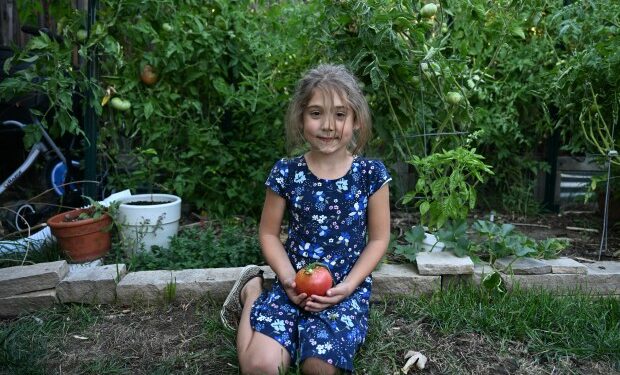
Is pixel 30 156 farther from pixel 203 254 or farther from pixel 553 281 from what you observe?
pixel 553 281

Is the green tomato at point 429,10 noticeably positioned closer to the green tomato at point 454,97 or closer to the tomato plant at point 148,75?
the green tomato at point 454,97

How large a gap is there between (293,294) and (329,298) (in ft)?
0.48

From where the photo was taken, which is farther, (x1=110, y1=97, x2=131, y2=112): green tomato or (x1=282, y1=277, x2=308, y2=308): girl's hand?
(x1=110, y1=97, x2=131, y2=112): green tomato

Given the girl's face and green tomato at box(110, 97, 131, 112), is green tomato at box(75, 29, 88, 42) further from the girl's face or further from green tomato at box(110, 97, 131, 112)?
the girl's face

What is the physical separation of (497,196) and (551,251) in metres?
1.32

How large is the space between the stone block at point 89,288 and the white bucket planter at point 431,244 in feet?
4.83

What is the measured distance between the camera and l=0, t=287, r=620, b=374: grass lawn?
6.07 feet

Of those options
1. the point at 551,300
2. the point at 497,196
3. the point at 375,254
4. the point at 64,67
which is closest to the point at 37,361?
the point at 375,254

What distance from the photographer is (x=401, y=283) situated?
7.59 feet

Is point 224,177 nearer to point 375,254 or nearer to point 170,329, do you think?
point 170,329

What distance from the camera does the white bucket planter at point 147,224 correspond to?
2.68m

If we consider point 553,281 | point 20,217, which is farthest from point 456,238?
point 20,217

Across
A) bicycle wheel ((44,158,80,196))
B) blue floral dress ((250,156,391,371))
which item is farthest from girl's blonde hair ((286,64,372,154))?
bicycle wheel ((44,158,80,196))

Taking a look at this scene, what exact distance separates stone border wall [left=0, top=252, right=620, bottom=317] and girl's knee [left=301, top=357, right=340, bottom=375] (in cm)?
62
